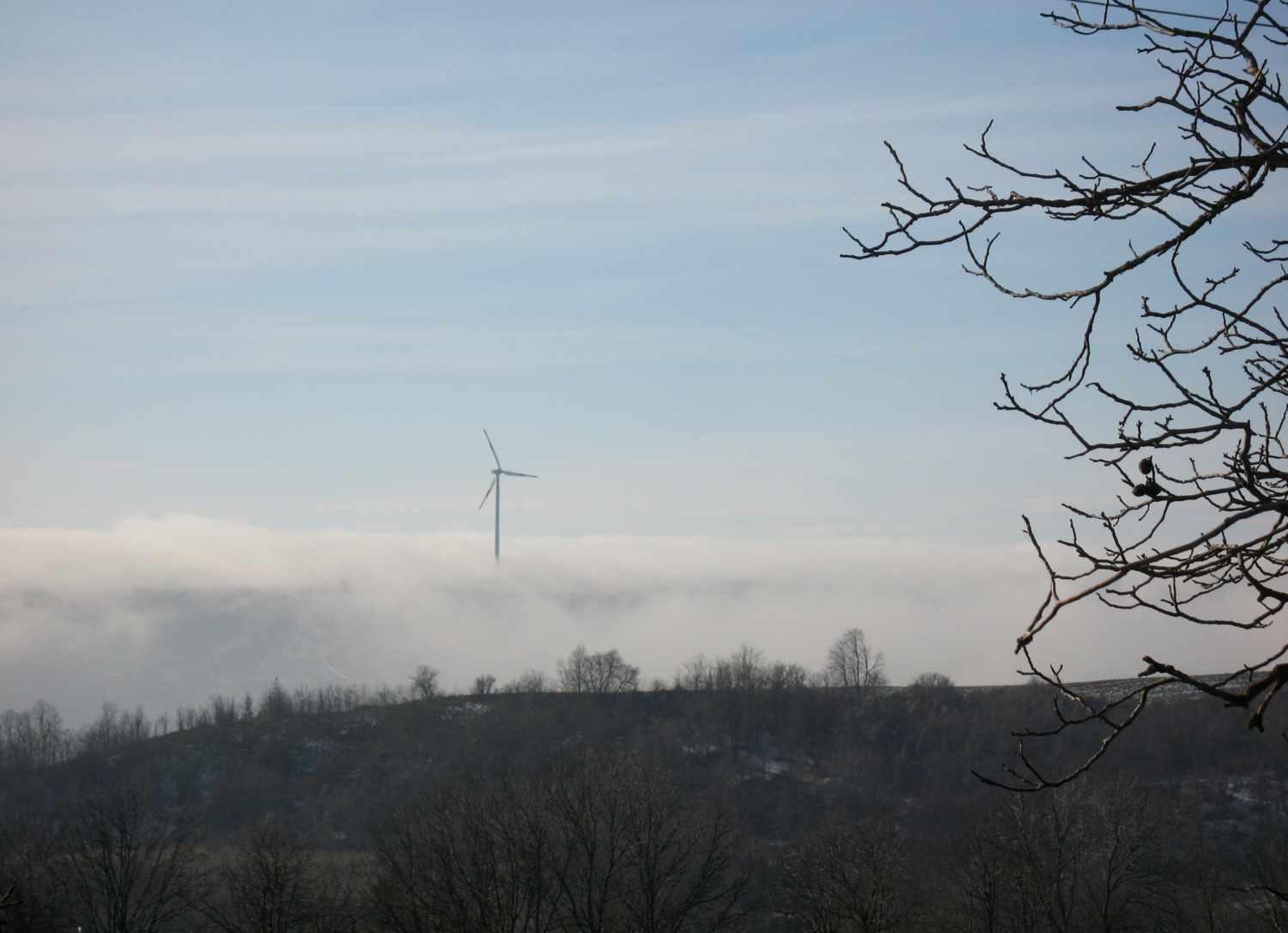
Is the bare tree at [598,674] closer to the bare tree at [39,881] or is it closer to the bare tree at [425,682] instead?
the bare tree at [425,682]

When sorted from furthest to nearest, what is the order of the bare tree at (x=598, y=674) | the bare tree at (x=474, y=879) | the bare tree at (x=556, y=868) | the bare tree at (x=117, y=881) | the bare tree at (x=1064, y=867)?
the bare tree at (x=598, y=674)
the bare tree at (x=1064, y=867)
the bare tree at (x=117, y=881)
the bare tree at (x=556, y=868)
the bare tree at (x=474, y=879)

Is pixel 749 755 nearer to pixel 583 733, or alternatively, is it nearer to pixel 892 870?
pixel 583 733

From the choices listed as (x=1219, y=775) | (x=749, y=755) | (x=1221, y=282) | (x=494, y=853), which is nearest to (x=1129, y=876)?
(x=494, y=853)

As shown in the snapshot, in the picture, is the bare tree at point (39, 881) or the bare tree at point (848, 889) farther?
the bare tree at point (848, 889)

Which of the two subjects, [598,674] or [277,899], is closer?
[277,899]

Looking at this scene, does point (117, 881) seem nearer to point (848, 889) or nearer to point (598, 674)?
point (848, 889)

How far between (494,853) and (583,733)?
98898mm

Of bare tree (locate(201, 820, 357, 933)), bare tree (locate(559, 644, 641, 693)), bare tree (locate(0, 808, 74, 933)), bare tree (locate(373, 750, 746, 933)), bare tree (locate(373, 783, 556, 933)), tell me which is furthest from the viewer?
bare tree (locate(559, 644, 641, 693))

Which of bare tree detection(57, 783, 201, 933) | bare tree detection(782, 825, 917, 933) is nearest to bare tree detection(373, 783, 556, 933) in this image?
bare tree detection(57, 783, 201, 933)

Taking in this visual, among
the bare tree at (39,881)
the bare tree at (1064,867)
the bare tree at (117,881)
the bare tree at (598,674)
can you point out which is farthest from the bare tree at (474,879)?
the bare tree at (598,674)

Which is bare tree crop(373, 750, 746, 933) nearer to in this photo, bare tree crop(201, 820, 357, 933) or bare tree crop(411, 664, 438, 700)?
bare tree crop(201, 820, 357, 933)

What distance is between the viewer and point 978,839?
2203 inches

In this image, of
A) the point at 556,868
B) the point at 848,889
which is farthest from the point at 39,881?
the point at 848,889

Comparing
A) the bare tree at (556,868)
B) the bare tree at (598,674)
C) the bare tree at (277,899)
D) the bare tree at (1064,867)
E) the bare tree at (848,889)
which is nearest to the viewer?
the bare tree at (556,868)
